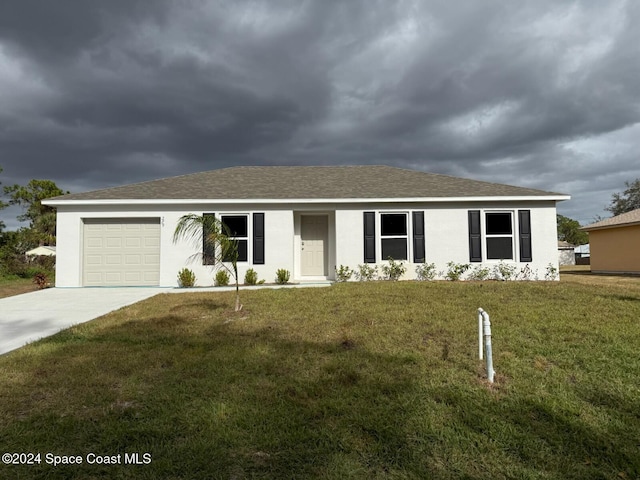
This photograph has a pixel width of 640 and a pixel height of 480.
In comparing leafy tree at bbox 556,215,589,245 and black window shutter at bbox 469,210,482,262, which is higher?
leafy tree at bbox 556,215,589,245

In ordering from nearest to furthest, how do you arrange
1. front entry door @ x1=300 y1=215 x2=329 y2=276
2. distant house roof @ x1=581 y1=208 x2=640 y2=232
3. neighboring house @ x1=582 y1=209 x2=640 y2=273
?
front entry door @ x1=300 y1=215 x2=329 y2=276, distant house roof @ x1=581 y1=208 x2=640 y2=232, neighboring house @ x1=582 y1=209 x2=640 y2=273

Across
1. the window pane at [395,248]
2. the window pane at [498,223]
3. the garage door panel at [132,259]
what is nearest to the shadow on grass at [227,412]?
the window pane at [395,248]

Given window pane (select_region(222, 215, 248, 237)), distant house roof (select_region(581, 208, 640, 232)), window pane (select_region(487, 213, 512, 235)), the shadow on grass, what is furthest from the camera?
distant house roof (select_region(581, 208, 640, 232))

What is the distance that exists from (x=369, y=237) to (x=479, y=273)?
3957 millimetres

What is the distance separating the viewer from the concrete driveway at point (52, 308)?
18.9ft

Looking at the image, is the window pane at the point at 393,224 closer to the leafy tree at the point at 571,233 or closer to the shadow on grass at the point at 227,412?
the shadow on grass at the point at 227,412

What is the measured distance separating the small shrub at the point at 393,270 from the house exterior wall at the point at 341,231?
217 mm

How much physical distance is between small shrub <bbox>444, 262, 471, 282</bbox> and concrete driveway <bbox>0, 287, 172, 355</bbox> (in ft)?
30.9

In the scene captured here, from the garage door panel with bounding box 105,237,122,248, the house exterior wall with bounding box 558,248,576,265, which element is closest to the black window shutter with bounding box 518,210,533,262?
the garage door panel with bounding box 105,237,122,248

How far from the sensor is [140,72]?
1247 centimetres

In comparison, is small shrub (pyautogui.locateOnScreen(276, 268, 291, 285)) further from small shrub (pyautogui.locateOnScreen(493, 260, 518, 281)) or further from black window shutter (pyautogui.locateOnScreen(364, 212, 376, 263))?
small shrub (pyautogui.locateOnScreen(493, 260, 518, 281))

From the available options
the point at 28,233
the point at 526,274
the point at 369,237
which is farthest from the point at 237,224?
the point at 28,233

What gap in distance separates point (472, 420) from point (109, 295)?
9968mm

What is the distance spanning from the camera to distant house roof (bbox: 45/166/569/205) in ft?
38.3
